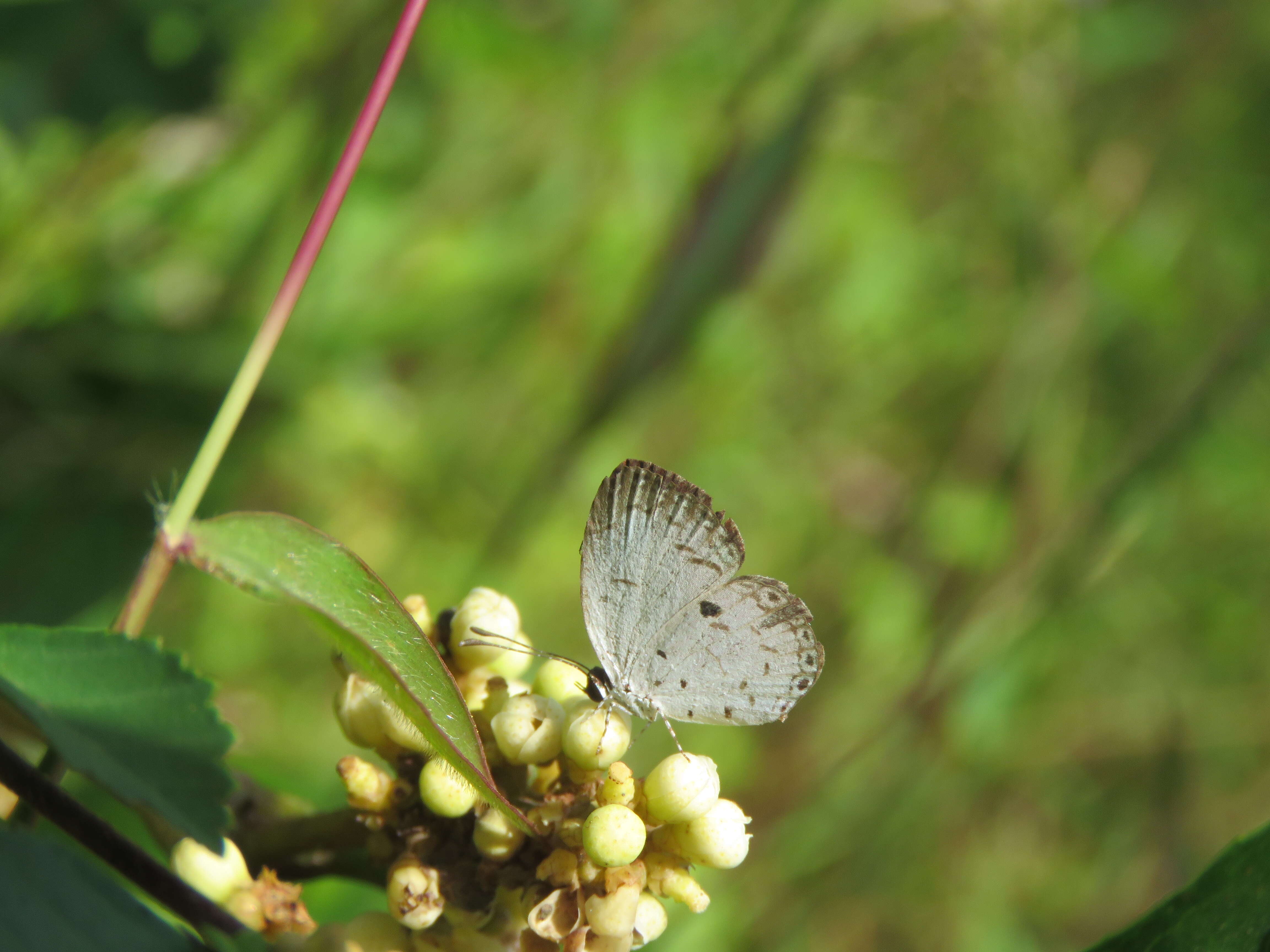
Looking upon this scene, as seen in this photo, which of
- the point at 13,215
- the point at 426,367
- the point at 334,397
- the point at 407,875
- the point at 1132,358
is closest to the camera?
the point at 407,875

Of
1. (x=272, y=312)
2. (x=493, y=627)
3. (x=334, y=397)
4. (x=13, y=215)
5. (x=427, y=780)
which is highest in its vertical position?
(x=13, y=215)

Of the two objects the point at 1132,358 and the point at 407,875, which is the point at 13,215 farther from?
the point at 1132,358

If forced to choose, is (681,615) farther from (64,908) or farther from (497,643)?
(64,908)

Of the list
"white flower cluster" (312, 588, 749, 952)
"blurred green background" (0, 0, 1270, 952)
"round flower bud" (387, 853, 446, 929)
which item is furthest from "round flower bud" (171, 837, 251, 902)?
"blurred green background" (0, 0, 1270, 952)

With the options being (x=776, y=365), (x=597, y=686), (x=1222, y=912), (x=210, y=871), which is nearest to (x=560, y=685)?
(x=597, y=686)

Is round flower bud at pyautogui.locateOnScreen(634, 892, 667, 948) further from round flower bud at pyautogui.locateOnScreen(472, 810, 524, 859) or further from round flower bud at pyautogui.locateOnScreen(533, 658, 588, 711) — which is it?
round flower bud at pyautogui.locateOnScreen(533, 658, 588, 711)

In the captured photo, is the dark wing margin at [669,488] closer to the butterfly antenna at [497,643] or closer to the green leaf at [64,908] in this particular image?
the butterfly antenna at [497,643]

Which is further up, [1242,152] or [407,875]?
[1242,152]

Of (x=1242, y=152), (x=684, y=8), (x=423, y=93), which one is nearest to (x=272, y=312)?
(x=423, y=93)
